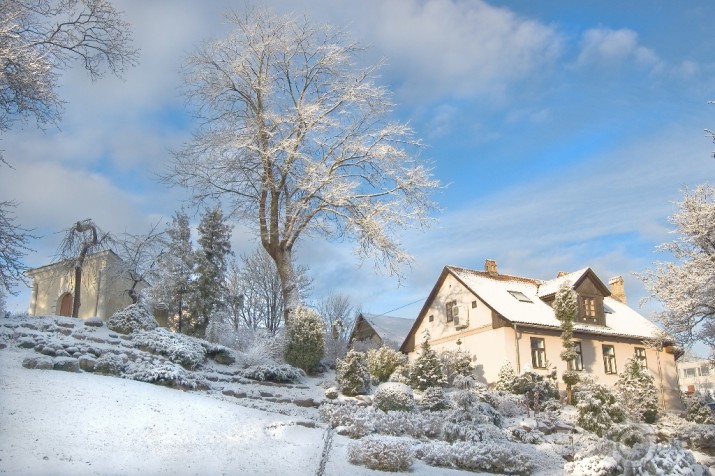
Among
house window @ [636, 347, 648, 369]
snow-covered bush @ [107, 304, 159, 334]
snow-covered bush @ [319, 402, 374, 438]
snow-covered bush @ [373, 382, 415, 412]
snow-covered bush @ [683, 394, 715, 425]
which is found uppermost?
snow-covered bush @ [107, 304, 159, 334]

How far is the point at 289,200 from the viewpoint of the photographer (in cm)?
2325

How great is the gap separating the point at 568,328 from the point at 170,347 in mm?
17324

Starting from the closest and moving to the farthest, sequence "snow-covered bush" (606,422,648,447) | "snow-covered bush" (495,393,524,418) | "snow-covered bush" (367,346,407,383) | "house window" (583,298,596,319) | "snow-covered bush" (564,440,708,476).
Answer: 1. "snow-covered bush" (564,440,708,476)
2. "snow-covered bush" (606,422,648,447)
3. "snow-covered bush" (495,393,524,418)
4. "snow-covered bush" (367,346,407,383)
5. "house window" (583,298,596,319)

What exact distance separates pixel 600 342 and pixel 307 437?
896 inches

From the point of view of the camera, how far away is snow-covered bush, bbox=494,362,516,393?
74.9 ft

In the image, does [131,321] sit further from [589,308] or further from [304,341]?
[589,308]

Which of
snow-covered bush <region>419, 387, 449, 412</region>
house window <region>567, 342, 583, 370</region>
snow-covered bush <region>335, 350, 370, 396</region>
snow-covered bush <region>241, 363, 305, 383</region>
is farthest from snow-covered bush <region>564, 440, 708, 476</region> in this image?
house window <region>567, 342, 583, 370</region>

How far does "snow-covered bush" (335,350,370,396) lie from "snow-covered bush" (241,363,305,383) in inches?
58.3

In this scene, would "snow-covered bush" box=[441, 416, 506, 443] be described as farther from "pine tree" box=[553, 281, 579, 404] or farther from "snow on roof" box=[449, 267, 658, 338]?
"snow on roof" box=[449, 267, 658, 338]

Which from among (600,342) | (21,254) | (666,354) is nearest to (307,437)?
(21,254)

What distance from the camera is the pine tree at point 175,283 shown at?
99.1 ft

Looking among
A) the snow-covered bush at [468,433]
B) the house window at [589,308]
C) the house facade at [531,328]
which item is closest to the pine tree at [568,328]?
the house facade at [531,328]

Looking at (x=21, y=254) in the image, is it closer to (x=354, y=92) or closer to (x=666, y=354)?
(x=354, y=92)

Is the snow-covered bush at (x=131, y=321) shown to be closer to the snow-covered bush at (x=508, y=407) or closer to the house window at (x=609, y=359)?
the snow-covered bush at (x=508, y=407)
